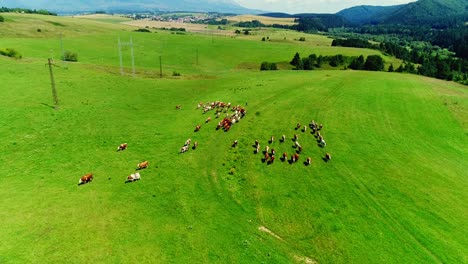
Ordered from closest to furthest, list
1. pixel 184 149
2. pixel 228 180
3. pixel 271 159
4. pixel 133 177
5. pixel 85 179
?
pixel 85 179, pixel 133 177, pixel 228 180, pixel 271 159, pixel 184 149

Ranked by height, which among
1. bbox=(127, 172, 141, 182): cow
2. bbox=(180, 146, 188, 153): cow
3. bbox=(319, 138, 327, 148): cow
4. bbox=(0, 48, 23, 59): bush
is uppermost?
bbox=(0, 48, 23, 59): bush

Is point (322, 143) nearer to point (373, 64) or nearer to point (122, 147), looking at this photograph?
point (122, 147)

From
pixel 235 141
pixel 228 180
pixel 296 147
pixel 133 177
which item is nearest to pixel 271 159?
pixel 296 147

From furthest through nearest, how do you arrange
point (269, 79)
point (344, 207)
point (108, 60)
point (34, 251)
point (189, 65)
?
point (189, 65) < point (108, 60) < point (269, 79) < point (344, 207) < point (34, 251)

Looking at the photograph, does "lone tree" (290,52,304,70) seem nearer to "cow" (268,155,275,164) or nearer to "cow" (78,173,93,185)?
"cow" (268,155,275,164)

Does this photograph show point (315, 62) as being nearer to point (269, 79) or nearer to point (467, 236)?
point (269, 79)

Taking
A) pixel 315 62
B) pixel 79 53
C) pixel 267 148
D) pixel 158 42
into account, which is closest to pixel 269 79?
pixel 267 148

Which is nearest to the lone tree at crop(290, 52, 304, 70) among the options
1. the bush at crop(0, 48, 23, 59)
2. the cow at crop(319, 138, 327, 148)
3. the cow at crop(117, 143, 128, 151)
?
the cow at crop(319, 138, 327, 148)

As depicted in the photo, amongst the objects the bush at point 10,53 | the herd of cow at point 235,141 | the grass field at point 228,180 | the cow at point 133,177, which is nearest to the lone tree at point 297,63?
the grass field at point 228,180
